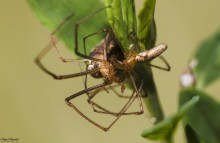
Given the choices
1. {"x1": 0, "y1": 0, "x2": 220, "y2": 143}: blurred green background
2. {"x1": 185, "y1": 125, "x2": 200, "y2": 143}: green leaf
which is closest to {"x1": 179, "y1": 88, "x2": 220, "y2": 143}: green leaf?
{"x1": 185, "y1": 125, "x2": 200, "y2": 143}: green leaf

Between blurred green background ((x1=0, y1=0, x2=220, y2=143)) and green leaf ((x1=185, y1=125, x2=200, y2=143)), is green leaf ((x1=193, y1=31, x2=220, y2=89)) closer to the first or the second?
green leaf ((x1=185, y1=125, x2=200, y2=143))

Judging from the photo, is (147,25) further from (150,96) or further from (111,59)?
(111,59)

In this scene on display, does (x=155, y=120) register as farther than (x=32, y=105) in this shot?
No

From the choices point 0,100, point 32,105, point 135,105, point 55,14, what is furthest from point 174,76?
point 55,14

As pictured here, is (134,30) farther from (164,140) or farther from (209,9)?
(209,9)

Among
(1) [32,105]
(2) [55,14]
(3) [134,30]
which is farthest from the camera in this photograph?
(1) [32,105]

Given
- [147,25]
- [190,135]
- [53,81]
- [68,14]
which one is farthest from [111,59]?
[53,81]
